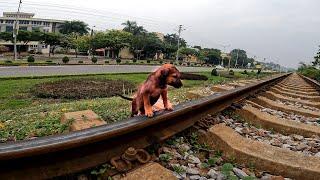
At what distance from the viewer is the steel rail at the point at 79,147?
2.03 metres

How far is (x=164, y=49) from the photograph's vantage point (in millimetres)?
101500

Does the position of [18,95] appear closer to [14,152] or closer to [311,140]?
[311,140]

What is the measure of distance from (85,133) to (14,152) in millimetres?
654

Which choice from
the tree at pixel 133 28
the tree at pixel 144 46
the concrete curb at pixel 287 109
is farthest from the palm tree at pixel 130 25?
the concrete curb at pixel 287 109

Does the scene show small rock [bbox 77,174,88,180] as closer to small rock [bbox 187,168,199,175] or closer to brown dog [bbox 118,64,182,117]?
small rock [bbox 187,168,199,175]

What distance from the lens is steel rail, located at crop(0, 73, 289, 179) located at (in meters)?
2.03

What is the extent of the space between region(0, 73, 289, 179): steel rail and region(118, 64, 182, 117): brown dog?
157 millimetres

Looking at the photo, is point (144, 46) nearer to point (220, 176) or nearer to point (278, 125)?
point (278, 125)

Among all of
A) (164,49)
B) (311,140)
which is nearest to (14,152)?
(311,140)

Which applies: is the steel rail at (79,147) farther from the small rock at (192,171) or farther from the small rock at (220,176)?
the small rock at (220,176)

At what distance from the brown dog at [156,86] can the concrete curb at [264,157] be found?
60 cm

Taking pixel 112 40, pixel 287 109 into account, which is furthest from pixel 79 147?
pixel 112 40

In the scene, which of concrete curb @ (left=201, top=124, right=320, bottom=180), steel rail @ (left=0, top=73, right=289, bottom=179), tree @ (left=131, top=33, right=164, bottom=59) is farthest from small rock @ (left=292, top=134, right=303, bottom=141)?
tree @ (left=131, top=33, right=164, bottom=59)

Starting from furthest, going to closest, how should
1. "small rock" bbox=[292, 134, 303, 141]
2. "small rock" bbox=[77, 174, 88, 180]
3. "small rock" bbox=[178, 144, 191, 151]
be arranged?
"small rock" bbox=[292, 134, 303, 141], "small rock" bbox=[178, 144, 191, 151], "small rock" bbox=[77, 174, 88, 180]
